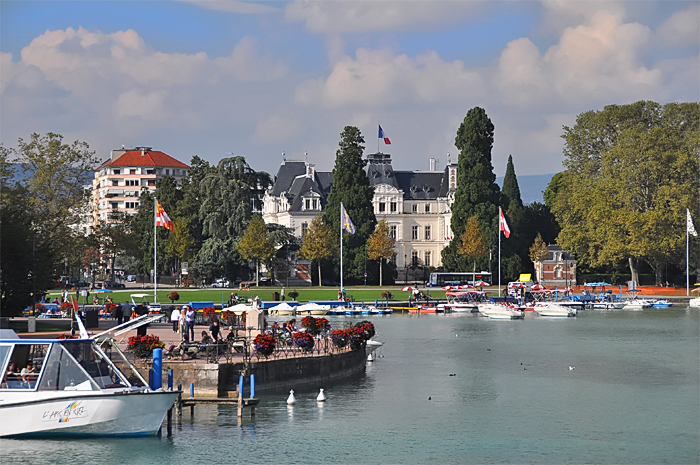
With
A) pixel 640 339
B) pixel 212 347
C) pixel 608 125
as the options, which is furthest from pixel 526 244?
pixel 212 347

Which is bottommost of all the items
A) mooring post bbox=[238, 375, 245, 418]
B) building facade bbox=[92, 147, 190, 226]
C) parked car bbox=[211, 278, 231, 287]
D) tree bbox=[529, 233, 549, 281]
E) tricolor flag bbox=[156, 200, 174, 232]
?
mooring post bbox=[238, 375, 245, 418]

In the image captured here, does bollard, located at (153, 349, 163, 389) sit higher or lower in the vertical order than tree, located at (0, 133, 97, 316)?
→ lower

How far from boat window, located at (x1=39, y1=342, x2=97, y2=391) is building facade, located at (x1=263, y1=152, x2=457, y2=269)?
113 m

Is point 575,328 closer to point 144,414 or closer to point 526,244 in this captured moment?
point 144,414

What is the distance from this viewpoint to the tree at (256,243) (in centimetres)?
10900

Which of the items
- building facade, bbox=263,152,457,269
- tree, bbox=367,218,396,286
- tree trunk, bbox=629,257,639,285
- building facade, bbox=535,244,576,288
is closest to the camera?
tree trunk, bbox=629,257,639,285

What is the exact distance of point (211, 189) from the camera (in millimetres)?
113125

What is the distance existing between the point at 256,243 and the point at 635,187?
42.8 m

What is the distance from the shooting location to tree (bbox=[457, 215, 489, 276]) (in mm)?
111375

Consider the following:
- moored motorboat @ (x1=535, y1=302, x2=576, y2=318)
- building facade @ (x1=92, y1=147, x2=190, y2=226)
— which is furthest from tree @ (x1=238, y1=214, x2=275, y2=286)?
building facade @ (x1=92, y1=147, x2=190, y2=226)

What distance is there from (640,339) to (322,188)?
8719 centimetres

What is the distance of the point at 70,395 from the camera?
998 inches

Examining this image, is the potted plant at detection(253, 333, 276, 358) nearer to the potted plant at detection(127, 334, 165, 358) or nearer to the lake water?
the lake water

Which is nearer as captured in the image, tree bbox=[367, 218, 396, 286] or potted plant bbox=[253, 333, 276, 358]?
potted plant bbox=[253, 333, 276, 358]
